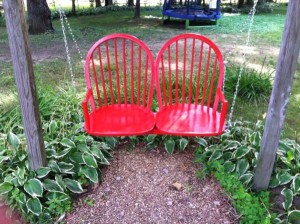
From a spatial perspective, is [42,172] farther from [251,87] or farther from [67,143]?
[251,87]

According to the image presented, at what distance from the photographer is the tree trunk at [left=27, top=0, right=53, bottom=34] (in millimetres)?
8047

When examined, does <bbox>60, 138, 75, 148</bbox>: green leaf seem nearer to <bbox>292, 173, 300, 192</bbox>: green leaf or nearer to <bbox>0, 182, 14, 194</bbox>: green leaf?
<bbox>0, 182, 14, 194</bbox>: green leaf

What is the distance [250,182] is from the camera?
2.38 meters

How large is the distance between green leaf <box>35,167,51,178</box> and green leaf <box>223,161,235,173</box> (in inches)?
55.0

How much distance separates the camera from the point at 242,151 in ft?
8.13

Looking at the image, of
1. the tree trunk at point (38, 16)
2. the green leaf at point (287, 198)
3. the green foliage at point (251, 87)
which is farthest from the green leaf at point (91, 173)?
the tree trunk at point (38, 16)

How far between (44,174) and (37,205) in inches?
9.1

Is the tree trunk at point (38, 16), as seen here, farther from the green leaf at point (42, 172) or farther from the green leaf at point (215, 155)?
the green leaf at point (215, 155)

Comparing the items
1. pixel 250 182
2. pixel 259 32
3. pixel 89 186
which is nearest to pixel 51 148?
pixel 89 186

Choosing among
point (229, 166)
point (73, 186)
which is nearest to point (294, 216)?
point (229, 166)

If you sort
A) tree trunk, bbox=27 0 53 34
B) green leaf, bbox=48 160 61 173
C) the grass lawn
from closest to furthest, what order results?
1. green leaf, bbox=48 160 61 173
2. the grass lawn
3. tree trunk, bbox=27 0 53 34

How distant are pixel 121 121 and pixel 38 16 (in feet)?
22.5

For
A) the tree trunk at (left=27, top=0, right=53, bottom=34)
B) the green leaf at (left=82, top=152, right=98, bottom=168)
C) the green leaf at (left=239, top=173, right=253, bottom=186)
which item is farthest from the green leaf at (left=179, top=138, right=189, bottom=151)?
the tree trunk at (left=27, top=0, right=53, bottom=34)

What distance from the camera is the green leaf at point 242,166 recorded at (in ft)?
7.89
